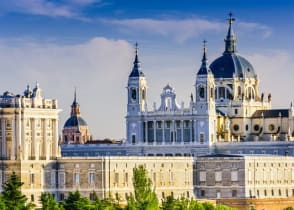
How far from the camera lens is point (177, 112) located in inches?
7539

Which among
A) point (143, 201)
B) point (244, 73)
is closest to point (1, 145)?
point (143, 201)

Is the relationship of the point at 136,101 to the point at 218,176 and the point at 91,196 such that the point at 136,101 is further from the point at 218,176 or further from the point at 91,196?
the point at 91,196

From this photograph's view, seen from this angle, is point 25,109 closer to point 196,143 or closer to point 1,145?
point 1,145

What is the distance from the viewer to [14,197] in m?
129

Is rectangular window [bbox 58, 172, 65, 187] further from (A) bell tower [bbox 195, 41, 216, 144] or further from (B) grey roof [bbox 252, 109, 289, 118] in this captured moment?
(B) grey roof [bbox 252, 109, 289, 118]

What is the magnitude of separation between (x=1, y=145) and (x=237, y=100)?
56.9 m

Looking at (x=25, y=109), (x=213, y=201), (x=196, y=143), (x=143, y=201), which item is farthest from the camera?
(x=196, y=143)

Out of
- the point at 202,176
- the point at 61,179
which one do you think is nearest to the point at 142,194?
the point at 61,179

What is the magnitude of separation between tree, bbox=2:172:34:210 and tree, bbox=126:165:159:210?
8388mm

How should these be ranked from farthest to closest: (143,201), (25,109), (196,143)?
(196,143) < (25,109) < (143,201)

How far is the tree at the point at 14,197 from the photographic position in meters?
126

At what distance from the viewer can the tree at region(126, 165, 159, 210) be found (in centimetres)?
13225

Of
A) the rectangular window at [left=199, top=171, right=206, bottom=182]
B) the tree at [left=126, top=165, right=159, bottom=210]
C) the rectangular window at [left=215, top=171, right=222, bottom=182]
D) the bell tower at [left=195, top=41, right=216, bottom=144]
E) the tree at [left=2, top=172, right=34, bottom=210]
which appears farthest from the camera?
the bell tower at [left=195, top=41, right=216, bottom=144]

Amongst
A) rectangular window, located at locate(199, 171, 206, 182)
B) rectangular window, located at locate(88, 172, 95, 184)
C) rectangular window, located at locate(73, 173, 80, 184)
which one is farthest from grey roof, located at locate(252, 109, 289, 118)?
rectangular window, located at locate(73, 173, 80, 184)
